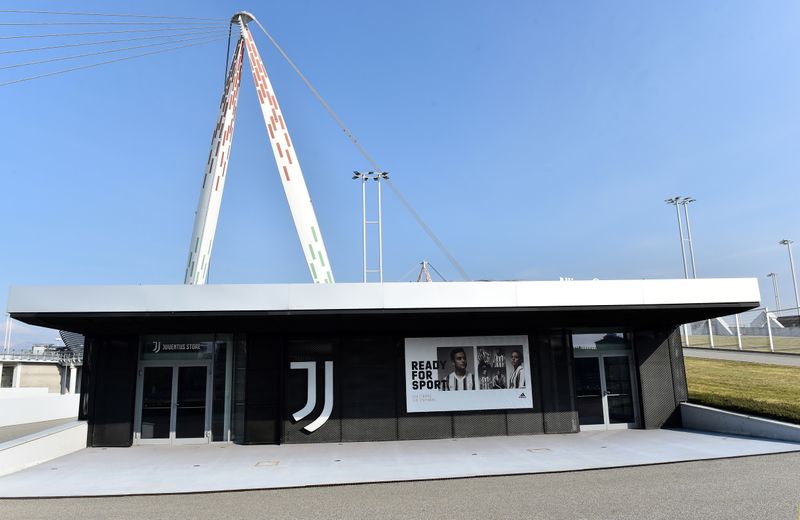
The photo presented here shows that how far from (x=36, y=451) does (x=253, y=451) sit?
4526mm

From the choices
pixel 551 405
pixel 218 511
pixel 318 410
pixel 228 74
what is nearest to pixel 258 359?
pixel 318 410

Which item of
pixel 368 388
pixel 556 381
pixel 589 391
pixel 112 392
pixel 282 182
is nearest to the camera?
pixel 112 392

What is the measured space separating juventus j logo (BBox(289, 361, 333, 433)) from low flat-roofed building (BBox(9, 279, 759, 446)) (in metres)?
0.03

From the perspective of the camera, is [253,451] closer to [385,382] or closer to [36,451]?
[385,382]

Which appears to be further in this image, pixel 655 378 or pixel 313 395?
pixel 655 378

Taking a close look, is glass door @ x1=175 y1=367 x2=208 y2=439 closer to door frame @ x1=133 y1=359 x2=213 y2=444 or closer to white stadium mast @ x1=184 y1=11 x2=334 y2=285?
door frame @ x1=133 y1=359 x2=213 y2=444

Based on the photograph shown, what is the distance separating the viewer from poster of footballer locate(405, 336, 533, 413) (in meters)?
14.0

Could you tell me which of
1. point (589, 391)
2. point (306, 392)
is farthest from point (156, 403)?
point (589, 391)

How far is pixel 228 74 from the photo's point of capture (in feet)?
79.1

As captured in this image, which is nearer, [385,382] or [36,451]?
[36,451]

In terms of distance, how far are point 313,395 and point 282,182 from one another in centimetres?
1020

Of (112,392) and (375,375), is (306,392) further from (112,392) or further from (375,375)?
(112,392)

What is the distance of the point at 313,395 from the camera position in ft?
45.0

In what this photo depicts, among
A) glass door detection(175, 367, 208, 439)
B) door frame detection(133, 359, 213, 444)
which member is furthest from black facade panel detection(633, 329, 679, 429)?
glass door detection(175, 367, 208, 439)
